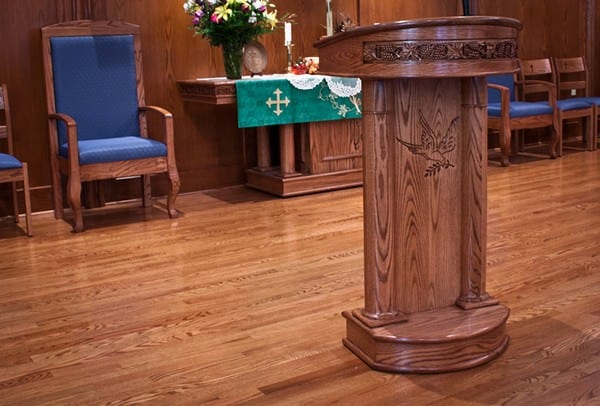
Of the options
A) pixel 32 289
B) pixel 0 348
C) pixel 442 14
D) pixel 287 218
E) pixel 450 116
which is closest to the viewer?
pixel 450 116

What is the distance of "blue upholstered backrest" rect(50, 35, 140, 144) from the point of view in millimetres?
4832

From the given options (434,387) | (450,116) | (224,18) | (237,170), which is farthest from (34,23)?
(434,387)

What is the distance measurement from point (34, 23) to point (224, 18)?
1.15m

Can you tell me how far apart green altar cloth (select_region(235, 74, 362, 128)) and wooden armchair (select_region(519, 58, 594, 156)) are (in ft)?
5.85

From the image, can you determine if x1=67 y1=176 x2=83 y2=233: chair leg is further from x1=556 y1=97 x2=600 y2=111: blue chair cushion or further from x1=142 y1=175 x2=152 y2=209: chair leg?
x1=556 y1=97 x2=600 y2=111: blue chair cushion

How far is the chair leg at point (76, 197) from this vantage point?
449 centimetres

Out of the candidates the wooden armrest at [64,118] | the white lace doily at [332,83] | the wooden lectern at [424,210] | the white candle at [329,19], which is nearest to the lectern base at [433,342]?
the wooden lectern at [424,210]

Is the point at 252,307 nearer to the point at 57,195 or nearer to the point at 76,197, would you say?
the point at 76,197

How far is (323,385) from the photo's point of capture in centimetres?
237

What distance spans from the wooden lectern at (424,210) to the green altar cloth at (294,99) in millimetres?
2517

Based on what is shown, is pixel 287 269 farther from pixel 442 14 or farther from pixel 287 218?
pixel 442 14

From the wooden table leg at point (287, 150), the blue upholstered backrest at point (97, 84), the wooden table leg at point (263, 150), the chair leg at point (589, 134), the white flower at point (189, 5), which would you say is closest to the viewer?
the blue upholstered backrest at point (97, 84)

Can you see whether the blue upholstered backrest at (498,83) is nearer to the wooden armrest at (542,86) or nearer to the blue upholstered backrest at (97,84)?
the wooden armrest at (542,86)

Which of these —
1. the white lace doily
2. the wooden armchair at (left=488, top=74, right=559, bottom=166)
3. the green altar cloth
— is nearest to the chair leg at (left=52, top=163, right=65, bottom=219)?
the green altar cloth
